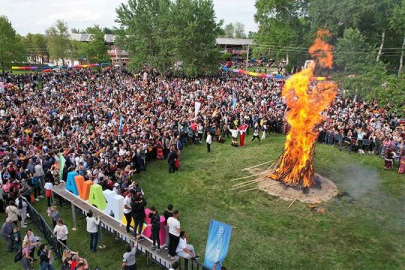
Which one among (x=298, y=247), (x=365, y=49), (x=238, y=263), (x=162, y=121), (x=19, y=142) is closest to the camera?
(x=238, y=263)

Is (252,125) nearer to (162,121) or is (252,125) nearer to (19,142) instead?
(162,121)

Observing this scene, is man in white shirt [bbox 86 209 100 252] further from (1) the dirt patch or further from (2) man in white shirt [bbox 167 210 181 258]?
(1) the dirt patch

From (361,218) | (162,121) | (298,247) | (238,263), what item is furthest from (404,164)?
(162,121)

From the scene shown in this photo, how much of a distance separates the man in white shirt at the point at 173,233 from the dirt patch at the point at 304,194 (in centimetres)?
693

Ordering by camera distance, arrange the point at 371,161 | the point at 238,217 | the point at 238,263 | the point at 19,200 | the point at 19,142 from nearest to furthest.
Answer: the point at 238,263, the point at 19,200, the point at 238,217, the point at 19,142, the point at 371,161

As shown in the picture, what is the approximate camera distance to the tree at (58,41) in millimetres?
70000

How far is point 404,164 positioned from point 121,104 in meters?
21.1

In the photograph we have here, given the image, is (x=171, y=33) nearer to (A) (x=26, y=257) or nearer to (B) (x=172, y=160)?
(B) (x=172, y=160)

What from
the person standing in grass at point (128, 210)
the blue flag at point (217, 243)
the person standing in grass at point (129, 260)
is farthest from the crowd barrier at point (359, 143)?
the person standing in grass at point (129, 260)

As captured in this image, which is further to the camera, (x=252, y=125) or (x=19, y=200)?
(x=252, y=125)

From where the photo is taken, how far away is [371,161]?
1944 centimetres

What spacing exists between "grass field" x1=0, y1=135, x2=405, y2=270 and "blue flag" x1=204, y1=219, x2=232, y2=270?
1545mm

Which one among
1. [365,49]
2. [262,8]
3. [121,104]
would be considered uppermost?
[262,8]

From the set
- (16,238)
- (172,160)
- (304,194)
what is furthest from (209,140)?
(16,238)
